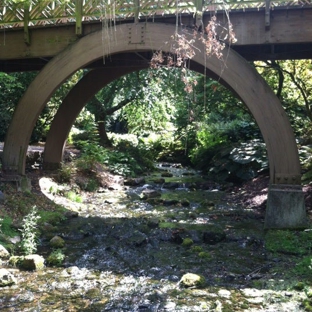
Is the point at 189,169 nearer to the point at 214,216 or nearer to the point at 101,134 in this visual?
the point at 101,134

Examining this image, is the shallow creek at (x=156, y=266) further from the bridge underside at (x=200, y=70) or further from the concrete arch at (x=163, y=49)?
the concrete arch at (x=163, y=49)

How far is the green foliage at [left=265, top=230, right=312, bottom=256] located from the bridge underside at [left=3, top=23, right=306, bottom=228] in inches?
13.7

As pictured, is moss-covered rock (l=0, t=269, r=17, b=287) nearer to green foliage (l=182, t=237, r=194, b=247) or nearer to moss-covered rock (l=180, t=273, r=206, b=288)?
moss-covered rock (l=180, t=273, r=206, b=288)

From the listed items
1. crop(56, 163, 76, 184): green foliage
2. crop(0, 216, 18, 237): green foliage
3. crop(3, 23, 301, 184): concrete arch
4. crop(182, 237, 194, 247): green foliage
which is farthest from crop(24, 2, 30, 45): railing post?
crop(182, 237, 194, 247): green foliage

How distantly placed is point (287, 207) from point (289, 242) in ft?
3.26

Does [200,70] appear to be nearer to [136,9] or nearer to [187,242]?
[136,9]

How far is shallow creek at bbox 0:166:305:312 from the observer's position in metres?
4.95

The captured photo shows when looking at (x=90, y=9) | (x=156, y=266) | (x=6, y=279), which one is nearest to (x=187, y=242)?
(x=156, y=266)

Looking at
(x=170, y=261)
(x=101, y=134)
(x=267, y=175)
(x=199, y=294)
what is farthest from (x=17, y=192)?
(x=101, y=134)

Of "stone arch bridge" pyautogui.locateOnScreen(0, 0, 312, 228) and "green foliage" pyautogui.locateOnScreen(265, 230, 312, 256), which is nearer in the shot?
"green foliage" pyautogui.locateOnScreen(265, 230, 312, 256)

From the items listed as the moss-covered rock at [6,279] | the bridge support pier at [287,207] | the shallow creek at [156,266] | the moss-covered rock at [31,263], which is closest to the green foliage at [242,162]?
the shallow creek at [156,266]

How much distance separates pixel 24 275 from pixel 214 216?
5.32 metres

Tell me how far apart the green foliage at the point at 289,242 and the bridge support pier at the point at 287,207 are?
240 mm

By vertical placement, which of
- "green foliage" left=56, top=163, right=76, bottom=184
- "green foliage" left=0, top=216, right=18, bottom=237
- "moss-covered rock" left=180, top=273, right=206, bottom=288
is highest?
"green foliage" left=56, top=163, right=76, bottom=184
